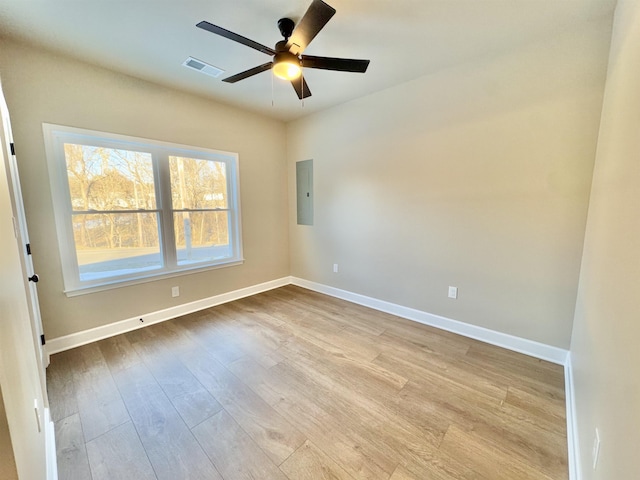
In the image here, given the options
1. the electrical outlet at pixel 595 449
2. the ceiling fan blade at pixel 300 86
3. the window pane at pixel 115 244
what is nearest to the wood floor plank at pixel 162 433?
the window pane at pixel 115 244

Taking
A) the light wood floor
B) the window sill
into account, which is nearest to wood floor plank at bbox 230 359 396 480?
the light wood floor

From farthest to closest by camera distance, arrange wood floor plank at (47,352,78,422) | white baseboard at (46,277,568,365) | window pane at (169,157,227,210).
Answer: window pane at (169,157,227,210), white baseboard at (46,277,568,365), wood floor plank at (47,352,78,422)

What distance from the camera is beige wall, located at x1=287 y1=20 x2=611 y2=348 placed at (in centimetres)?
204

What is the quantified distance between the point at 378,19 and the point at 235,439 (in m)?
2.95

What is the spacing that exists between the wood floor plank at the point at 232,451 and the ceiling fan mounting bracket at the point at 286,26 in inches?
107

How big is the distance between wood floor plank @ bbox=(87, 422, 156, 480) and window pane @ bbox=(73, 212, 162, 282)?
168 centimetres

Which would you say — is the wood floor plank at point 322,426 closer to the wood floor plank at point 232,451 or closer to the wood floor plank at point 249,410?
the wood floor plank at point 249,410

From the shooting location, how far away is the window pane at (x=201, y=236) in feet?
10.6

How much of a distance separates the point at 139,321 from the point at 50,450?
164 centimetres

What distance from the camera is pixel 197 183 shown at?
11.0 feet

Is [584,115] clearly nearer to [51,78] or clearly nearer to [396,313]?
[396,313]

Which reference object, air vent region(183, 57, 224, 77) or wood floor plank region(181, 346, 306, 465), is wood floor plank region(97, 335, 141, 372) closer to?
wood floor plank region(181, 346, 306, 465)

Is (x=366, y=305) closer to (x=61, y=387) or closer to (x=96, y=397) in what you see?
(x=96, y=397)

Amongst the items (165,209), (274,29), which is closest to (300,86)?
(274,29)
